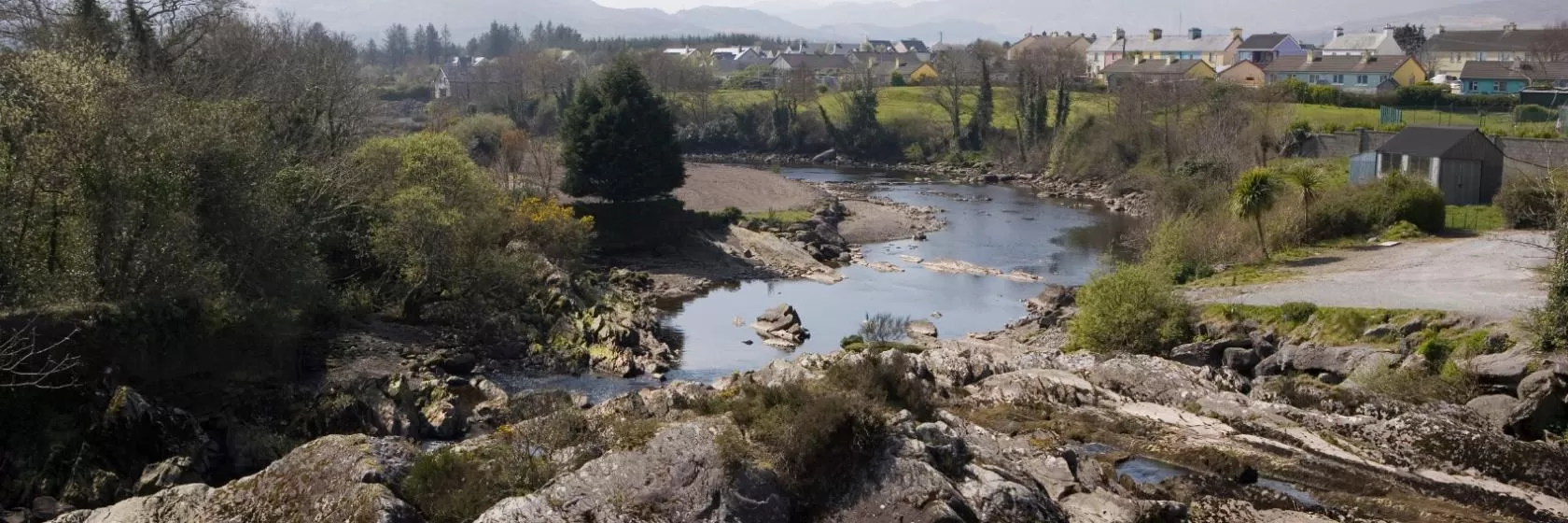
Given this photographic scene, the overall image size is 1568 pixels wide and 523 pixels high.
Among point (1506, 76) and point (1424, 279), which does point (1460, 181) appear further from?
point (1506, 76)

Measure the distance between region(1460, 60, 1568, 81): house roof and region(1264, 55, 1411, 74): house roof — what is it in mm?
5314

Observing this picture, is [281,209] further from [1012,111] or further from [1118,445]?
[1012,111]

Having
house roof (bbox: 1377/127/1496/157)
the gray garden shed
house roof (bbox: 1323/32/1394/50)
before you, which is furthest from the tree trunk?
house roof (bbox: 1323/32/1394/50)

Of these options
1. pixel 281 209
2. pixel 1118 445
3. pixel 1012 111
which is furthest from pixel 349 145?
pixel 1012 111

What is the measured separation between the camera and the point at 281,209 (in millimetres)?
29031

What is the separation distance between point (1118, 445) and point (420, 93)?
129 meters

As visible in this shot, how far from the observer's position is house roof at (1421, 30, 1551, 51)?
10000 centimetres

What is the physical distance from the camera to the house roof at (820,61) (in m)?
152

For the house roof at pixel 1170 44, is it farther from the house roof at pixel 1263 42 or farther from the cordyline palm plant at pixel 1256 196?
the cordyline palm plant at pixel 1256 196

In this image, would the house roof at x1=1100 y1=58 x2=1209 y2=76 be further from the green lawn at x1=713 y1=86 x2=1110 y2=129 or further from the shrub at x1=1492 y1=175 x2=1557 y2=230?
the shrub at x1=1492 y1=175 x2=1557 y2=230

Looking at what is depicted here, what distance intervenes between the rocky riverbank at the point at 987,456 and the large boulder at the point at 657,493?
0.02 meters

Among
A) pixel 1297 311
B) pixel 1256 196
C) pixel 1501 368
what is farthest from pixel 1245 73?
Answer: pixel 1501 368

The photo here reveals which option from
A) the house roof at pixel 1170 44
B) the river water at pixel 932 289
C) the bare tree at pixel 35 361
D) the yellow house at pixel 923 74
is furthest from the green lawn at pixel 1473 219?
the house roof at pixel 1170 44

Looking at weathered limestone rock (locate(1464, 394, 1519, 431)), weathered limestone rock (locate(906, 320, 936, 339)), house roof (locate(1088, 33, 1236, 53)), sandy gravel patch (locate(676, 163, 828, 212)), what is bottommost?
weathered limestone rock (locate(906, 320, 936, 339))
